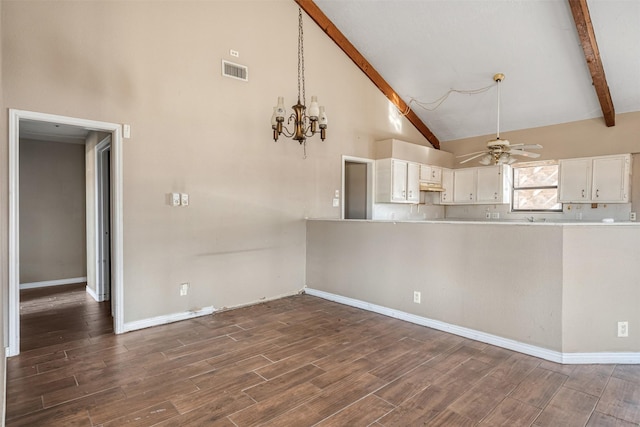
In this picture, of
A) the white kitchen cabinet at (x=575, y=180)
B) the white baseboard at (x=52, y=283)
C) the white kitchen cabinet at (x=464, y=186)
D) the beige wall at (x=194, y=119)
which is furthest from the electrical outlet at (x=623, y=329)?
the white baseboard at (x=52, y=283)

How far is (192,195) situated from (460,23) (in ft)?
14.0

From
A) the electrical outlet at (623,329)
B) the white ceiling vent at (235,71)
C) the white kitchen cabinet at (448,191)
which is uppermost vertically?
the white ceiling vent at (235,71)

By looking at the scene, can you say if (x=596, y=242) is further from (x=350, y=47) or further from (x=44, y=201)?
(x=44, y=201)

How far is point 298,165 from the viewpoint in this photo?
5.28 m

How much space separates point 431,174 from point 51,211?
691cm

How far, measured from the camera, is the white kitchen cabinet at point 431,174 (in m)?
6.85

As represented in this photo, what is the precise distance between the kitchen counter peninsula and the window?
3487 mm

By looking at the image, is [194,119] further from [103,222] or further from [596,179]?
[596,179]

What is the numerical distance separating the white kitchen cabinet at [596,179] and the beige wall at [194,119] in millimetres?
4018

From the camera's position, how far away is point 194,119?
4199 millimetres

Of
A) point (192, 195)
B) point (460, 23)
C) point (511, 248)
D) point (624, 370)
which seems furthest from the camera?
point (460, 23)

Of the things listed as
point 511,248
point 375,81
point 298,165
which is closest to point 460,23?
point 375,81

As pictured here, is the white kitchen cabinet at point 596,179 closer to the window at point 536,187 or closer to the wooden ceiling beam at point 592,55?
the window at point 536,187

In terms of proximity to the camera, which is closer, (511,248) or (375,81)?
(511,248)
